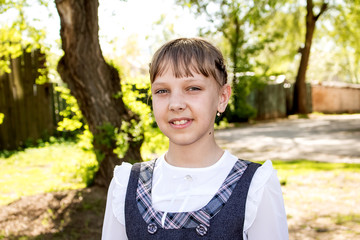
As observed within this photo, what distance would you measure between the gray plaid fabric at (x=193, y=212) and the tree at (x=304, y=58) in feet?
53.4

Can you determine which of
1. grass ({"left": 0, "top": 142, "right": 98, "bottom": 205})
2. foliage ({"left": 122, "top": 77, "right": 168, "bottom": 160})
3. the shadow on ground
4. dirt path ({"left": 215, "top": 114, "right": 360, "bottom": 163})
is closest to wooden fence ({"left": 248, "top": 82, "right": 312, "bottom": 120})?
dirt path ({"left": 215, "top": 114, "right": 360, "bottom": 163})

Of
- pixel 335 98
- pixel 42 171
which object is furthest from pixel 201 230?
pixel 335 98

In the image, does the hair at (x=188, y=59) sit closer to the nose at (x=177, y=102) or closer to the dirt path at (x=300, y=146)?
the nose at (x=177, y=102)

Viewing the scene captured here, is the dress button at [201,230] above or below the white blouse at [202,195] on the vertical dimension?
below

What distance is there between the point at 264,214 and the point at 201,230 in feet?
0.77

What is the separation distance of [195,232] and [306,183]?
376 cm

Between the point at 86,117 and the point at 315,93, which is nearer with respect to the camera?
the point at 86,117

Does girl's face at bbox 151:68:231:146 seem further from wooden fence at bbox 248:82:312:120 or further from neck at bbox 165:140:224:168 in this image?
wooden fence at bbox 248:82:312:120

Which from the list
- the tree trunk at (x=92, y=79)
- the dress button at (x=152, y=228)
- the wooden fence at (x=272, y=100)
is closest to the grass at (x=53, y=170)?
the tree trunk at (x=92, y=79)

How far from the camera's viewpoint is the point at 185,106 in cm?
145

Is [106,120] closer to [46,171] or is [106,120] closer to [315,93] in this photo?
[46,171]

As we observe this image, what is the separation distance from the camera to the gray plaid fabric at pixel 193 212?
1.39 m

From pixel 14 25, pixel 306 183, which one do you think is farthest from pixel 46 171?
pixel 306 183

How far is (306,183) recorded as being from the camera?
4.79 m
